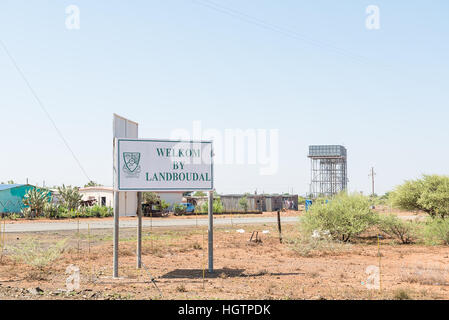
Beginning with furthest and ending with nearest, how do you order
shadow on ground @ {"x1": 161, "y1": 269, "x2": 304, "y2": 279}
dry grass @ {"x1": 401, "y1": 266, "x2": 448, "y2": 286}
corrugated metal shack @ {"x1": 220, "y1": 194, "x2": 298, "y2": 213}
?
corrugated metal shack @ {"x1": 220, "y1": 194, "x2": 298, "y2": 213} < shadow on ground @ {"x1": 161, "y1": 269, "x2": 304, "y2": 279} < dry grass @ {"x1": 401, "y1": 266, "x2": 448, "y2": 286}

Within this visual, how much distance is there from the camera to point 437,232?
20.7m

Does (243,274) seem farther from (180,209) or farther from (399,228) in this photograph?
(180,209)

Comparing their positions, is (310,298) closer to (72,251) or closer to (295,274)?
(295,274)

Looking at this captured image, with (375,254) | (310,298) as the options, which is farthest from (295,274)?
(375,254)

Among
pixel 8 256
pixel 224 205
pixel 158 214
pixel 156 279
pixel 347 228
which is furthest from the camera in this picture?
pixel 224 205

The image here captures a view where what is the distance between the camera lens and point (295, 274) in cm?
1289

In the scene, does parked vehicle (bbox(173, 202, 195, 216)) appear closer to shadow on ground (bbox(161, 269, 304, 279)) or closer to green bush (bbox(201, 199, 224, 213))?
green bush (bbox(201, 199, 224, 213))

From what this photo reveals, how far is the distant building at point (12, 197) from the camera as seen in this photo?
4648 centimetres

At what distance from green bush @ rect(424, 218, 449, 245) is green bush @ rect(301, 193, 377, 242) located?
2.41 m

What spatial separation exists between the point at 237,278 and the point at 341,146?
8267cm

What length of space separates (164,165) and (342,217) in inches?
441

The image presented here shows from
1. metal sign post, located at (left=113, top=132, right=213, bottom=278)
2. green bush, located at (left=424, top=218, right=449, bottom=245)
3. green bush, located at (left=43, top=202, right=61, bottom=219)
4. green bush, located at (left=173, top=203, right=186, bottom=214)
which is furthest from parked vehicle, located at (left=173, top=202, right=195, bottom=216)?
metal sign post, located at (left=113, top=132, right=213, bottom=278)

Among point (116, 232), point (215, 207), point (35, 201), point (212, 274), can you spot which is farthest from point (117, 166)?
point (215, 207)

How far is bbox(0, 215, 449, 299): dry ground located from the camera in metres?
9.82
